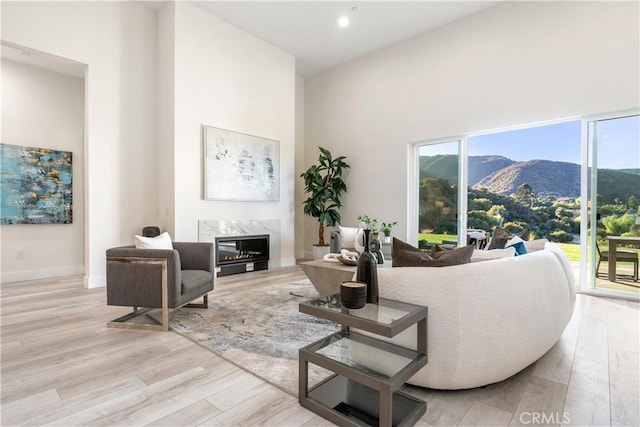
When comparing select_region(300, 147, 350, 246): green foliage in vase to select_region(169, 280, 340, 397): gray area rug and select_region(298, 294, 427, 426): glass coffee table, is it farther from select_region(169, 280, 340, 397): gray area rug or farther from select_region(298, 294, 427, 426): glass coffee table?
select_region(298, 294, 427, 426): glass coffee table

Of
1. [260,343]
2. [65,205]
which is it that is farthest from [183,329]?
[65,205]

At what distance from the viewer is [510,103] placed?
4434 mm

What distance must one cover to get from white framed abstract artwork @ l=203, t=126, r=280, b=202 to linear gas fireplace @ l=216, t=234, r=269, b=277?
685mm

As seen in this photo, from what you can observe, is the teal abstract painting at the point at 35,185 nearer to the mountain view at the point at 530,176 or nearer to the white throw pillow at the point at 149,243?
the white throw pillow at the point at 149,243

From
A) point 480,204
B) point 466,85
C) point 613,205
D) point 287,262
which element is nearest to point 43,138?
point 287,262

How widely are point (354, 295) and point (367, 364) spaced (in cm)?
34

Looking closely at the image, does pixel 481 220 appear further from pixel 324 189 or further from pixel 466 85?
pixel 324 189

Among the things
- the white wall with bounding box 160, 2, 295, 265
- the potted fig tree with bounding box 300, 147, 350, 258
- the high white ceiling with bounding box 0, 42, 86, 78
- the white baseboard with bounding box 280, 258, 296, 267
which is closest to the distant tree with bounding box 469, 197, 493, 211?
the potted fig tree with bounding box 300, 147, 350, 258

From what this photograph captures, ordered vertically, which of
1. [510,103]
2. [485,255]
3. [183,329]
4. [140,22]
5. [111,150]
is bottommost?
[183,329]

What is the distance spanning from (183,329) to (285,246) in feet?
11.1

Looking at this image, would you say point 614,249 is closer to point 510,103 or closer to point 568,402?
point 510,103

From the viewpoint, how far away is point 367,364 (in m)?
1.55

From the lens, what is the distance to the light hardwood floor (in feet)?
5.10

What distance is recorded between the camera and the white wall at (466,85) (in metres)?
3.78
